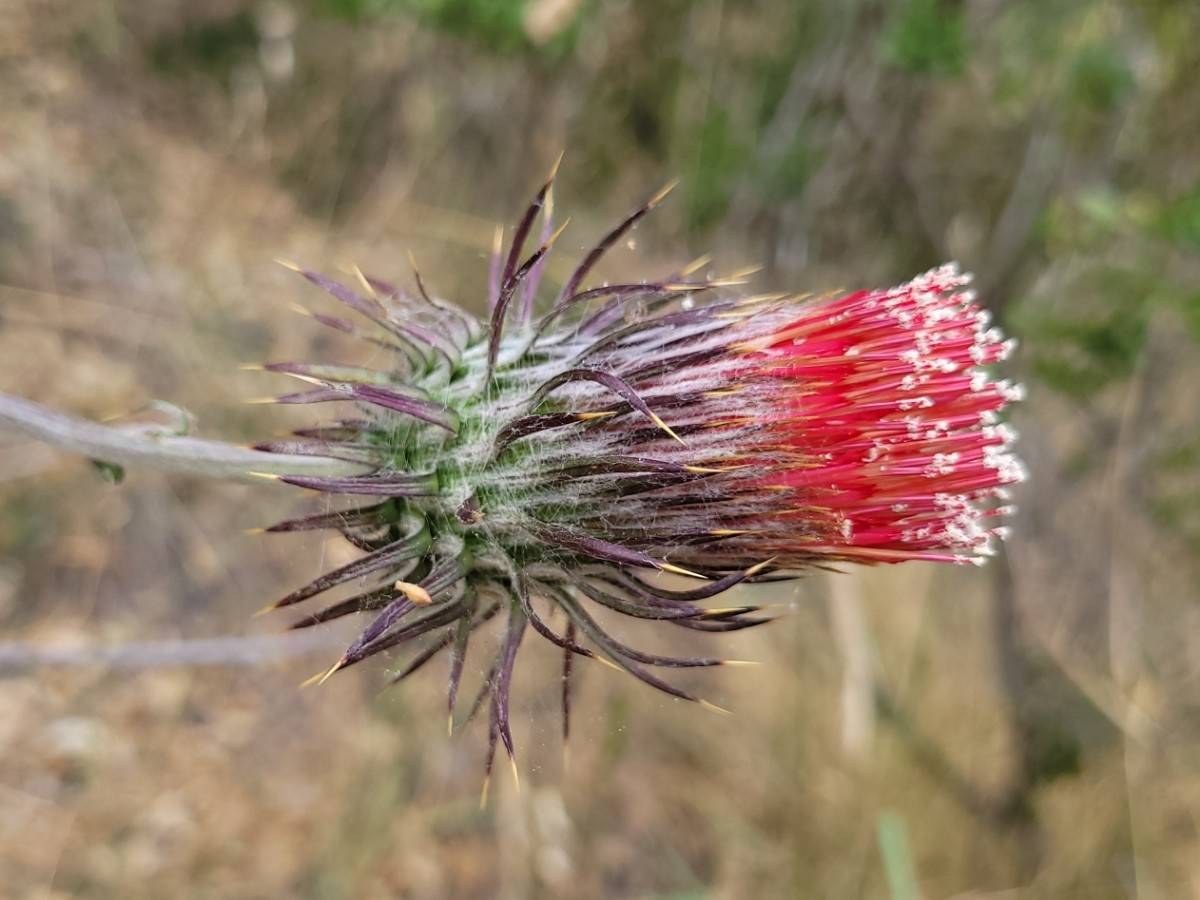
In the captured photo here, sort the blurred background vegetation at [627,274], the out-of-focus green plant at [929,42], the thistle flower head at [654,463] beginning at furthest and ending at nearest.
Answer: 1. the blurred background vegetation at [627,274]
2. the out-of-focus green plant at [929,42]
3. the thistle flower head at [654,463]

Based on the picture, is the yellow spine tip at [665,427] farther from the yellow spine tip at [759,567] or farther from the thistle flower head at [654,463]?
the yellow spine tip at [759,567]

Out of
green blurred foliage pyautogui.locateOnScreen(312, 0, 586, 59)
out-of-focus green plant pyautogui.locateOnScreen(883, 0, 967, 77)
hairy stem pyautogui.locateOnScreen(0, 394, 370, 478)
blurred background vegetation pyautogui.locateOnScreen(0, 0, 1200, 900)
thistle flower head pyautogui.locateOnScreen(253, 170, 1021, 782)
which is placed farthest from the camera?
green blurred foliage pyautogui.locateOnScreen(312, 0, 586, 59)

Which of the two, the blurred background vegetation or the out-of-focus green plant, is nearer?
the out-of-focus green plant

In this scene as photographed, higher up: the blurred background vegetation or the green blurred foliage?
the green blurred foliage

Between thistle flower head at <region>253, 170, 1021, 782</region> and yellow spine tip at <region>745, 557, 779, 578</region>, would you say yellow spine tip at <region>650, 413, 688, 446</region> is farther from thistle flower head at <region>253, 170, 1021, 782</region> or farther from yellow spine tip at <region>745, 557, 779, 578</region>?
yellow spine tip at <region>745, 557, 779, 578</region>

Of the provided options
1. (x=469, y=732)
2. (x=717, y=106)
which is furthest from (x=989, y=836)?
(x=717, y=106)

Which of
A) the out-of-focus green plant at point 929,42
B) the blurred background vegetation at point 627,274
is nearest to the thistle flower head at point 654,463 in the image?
the blurred background vegetation at point 627,274

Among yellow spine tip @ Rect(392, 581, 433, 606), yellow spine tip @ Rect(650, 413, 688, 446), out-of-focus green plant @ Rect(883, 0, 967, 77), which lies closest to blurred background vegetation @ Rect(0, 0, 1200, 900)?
out-of-focus green plant @ Rect(883, 0, 967, 77)
